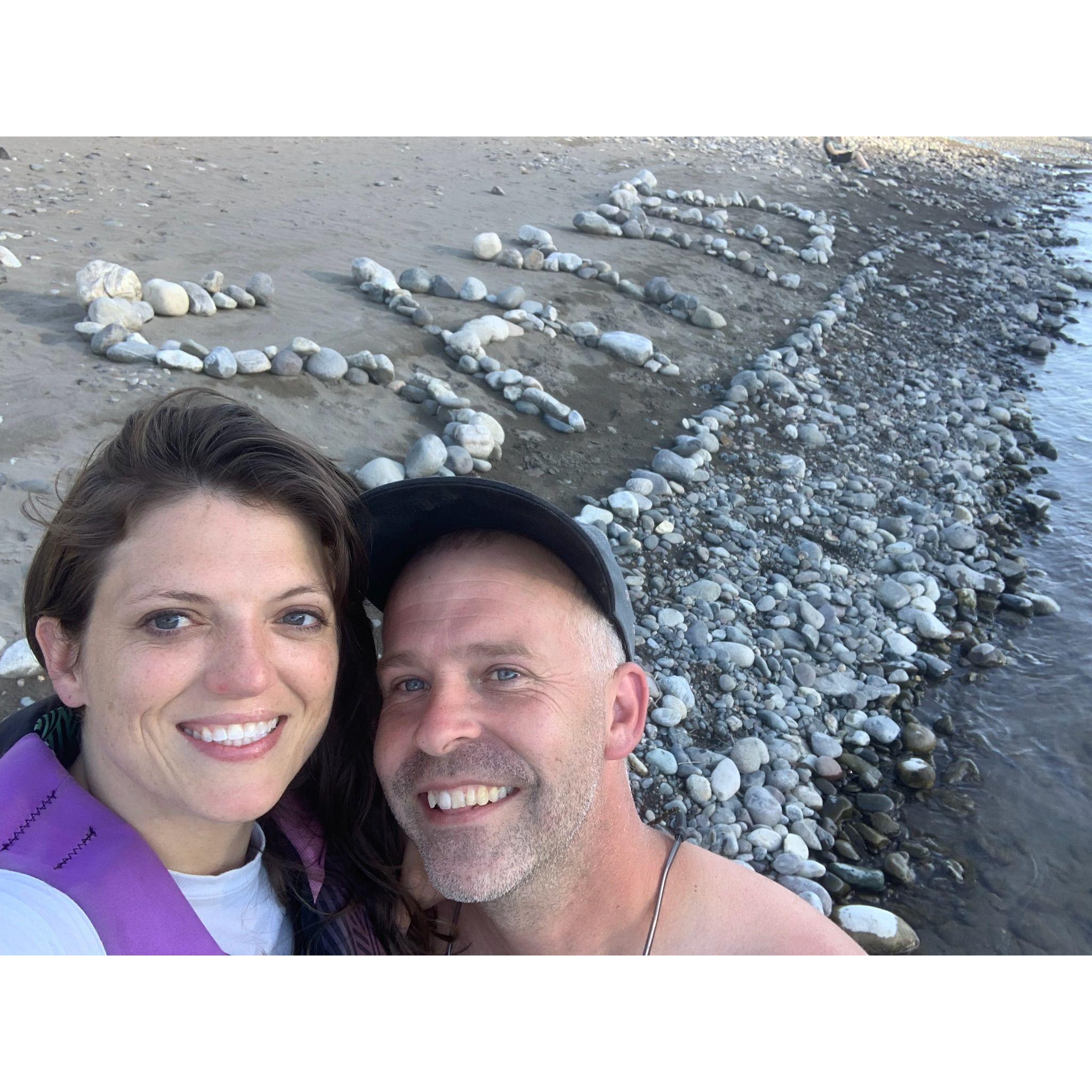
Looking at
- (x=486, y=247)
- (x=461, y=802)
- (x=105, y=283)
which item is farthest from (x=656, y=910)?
(x=486, y=247)

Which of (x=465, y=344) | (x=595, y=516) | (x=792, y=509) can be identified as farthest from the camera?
(x=465, y=344)

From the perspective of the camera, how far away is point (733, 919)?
5.37 ft

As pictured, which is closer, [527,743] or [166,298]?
[527,743]

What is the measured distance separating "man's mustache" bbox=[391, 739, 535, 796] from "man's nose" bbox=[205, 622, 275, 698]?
0.95 feet

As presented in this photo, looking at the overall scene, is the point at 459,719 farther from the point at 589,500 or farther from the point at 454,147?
the point at 454,147

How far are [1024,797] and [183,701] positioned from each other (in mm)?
2992

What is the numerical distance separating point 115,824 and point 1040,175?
51.1 ft

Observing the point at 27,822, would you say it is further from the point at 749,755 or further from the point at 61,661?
the point at 749,755

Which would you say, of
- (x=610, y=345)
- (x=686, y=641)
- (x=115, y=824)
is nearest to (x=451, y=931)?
(x=115, y=824)

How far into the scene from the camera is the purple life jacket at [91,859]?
113cm

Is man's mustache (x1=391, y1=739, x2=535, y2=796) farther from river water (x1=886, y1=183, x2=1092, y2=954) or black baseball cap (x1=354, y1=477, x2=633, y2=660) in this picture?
river water (x1=886, y1=183, x2=1092, y2=954)

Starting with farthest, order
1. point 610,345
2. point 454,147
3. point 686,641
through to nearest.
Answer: point 454,147, point 610,345, point 686,641

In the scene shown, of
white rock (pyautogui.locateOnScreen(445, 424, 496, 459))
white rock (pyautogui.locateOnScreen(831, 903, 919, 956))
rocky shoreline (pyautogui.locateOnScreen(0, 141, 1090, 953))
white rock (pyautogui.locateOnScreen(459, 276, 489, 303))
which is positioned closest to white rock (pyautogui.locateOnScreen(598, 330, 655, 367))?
rocky shoreline (pyautogui.locateOnScreen(0, 141, 1090, 953))

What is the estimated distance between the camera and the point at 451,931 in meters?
1.67
